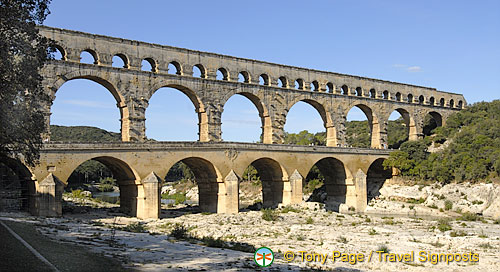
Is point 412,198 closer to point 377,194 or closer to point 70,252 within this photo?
point 377,194

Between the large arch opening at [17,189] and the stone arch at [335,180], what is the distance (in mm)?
24151

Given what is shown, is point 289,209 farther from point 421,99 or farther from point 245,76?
point 421,99

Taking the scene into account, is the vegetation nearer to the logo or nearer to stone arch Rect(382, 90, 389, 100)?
stone arch Rect(382, 90, 389, 100)

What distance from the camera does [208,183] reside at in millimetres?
37156

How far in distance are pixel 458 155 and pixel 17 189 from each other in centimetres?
3579

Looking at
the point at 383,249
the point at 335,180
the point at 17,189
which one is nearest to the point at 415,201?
the point at 335,180

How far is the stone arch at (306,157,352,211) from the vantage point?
44334mm

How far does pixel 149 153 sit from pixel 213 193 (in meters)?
6.19

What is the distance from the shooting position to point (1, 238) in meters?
14.1

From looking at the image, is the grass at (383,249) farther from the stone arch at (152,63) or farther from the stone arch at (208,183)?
the stone arch at (152,63)

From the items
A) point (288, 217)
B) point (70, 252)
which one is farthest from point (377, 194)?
point (70, 252)

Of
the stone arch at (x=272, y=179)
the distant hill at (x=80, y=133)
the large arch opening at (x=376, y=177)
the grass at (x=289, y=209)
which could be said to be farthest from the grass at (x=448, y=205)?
the distant hill at (x=80, y=133)

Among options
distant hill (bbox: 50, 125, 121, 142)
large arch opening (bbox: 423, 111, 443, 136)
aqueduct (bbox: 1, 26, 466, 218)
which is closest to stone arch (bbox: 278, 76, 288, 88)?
aqueduct (bbox: 1, 26, 466, 218)

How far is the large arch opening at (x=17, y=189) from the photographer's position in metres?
28.4
